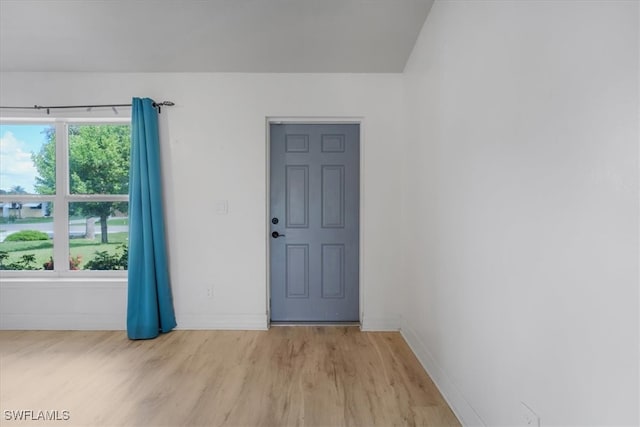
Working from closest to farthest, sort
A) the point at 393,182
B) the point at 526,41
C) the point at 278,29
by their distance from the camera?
1. the point at 526,41
2. the point at 278,29
3. the point at 393,182

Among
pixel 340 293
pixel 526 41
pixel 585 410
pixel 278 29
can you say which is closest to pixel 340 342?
pixel 340 293

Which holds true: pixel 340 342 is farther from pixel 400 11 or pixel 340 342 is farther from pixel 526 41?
pixel 400 11

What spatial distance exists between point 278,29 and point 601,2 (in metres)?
2.02

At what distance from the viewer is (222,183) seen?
2.94 meters

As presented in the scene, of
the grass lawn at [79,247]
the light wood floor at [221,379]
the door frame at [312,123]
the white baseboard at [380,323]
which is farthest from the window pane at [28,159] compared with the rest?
the white baseboard at [380,323]

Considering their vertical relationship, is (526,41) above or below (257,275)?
above

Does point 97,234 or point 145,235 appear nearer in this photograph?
point 145,235

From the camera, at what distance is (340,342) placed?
2.64 m

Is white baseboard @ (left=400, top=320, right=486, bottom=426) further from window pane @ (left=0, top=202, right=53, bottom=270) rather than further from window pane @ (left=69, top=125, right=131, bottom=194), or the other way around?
window pane @ (left=0, top=202, right=53, bottom=270)

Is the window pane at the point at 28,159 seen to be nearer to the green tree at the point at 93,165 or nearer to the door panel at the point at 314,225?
the green tree at the point at 93,165

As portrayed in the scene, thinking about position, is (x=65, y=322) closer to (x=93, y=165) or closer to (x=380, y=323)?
(x=93, y=165)

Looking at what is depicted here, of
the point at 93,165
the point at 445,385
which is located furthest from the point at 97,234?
the point at 445,385

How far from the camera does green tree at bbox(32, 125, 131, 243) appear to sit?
302 cm

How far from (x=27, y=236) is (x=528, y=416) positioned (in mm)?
4250
